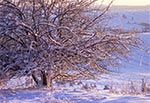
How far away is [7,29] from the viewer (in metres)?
11.5

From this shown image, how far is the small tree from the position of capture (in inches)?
453

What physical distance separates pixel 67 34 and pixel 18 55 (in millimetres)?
1208

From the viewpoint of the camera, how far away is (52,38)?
11.8m

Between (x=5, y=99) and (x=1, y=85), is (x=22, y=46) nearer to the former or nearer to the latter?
(x=1, y=85)

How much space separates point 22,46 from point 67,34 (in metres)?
1.04

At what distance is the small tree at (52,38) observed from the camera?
1152 cm

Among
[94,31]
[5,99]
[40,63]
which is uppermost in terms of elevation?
[94,31]

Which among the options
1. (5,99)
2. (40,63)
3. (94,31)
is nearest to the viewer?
(5,99)

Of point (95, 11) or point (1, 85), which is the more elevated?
point (95, 11)

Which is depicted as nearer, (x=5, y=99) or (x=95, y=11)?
(x=5, y=99)

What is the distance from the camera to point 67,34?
1192 centimetres

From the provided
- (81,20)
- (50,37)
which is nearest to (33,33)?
(50,37)

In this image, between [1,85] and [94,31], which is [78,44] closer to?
[94,31]

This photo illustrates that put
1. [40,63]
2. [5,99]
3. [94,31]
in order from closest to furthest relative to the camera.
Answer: [5,99] < [40,63] < [94,31]
